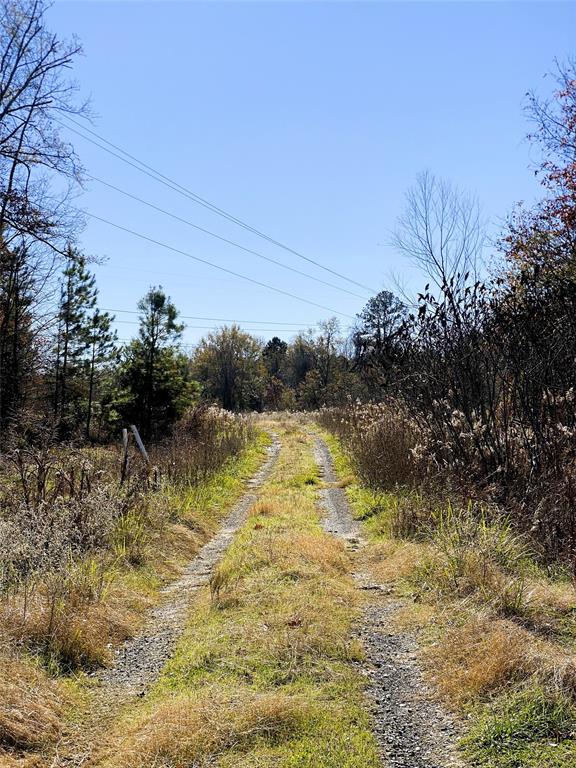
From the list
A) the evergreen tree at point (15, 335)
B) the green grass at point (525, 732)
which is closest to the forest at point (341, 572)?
the green grass at point (525, 732)

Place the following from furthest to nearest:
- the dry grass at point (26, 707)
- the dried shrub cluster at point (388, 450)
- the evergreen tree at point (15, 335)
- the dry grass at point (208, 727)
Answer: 1. the evergreen tree at point (15, 335)
2. the dried shrub cluster at point (388, 450)
3. the dry grass at point (26, 707)
4. the dry grass at point (208, 727)

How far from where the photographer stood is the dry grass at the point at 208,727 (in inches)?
110

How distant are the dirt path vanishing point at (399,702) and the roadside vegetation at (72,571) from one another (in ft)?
5.90

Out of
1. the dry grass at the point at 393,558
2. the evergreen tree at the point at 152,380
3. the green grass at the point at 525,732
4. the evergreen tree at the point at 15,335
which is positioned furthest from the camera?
the evergreen tree at the point at 152,380

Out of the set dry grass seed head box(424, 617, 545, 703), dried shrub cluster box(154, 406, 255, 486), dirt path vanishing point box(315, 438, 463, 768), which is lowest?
dirt path vanishing point box(315, 438, 463, 768)

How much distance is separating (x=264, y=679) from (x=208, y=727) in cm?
66

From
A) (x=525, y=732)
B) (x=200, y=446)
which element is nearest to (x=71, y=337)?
(x=200, y=446)

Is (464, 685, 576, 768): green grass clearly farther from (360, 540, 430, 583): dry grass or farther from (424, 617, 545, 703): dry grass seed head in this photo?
(360, 540, 430, 583): dry grass

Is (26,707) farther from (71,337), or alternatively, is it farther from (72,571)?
(71,337)

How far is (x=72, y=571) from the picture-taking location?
4.83m

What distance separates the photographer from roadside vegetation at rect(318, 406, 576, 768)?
2.87 m

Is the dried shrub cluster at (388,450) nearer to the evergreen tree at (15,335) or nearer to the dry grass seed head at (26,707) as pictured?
the dry grass seed head at (26,707)

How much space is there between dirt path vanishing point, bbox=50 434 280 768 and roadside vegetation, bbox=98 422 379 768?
12 cm

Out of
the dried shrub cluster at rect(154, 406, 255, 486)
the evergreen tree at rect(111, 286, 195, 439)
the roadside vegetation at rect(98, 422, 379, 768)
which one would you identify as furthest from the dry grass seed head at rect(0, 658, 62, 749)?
the evergreen tree at rect(111, 286, 195, 439)
